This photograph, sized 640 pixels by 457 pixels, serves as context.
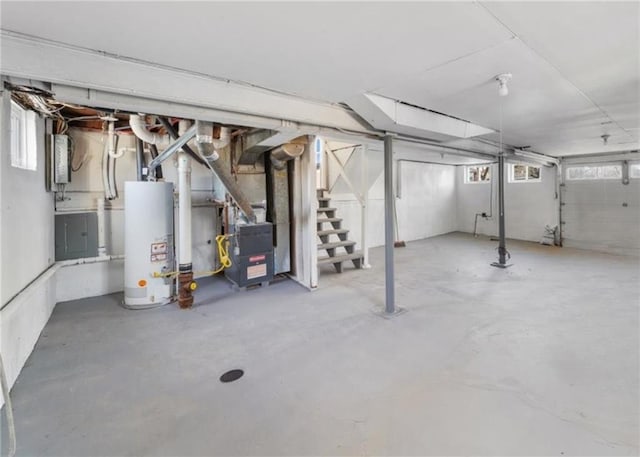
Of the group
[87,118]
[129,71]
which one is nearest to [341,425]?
[129,71]

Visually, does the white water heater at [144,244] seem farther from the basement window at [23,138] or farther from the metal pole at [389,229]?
the metal pole at [389,229]

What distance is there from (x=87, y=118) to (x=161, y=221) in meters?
1.46

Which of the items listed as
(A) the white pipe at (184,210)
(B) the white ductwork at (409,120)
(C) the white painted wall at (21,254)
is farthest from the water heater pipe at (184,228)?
(B) the white ductwork at (409,120)

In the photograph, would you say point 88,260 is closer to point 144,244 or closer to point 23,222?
point 144,244

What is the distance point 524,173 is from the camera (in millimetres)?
8234

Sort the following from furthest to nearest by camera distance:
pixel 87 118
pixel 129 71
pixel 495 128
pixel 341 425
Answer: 1. pixel 495 128
2. pixel 87 118
3. pixel 129 71
4. pixel 341 425

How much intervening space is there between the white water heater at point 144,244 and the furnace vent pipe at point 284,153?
1.55m

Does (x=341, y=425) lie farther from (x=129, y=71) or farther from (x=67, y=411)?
(x=129, y=71)

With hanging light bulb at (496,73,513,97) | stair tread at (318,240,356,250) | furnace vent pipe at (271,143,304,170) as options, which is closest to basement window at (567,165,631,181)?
stair tread at (318,240,356,250)

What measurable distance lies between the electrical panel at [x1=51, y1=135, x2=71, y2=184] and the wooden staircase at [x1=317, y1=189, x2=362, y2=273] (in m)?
3.34

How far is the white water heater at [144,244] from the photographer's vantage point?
359 centimetres

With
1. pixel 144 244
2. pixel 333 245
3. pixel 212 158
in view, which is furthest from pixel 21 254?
pixel 333 245

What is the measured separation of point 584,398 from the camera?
6.31 feet

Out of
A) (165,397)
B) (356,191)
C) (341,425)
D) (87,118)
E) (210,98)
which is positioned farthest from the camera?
(356,191)
